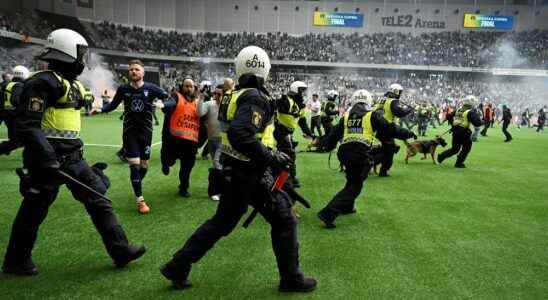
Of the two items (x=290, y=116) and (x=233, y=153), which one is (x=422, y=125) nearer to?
(x=290, y=116)

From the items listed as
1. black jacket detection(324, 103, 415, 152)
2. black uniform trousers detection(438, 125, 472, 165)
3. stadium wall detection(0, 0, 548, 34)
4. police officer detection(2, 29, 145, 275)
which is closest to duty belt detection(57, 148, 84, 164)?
police officer detection(2, 29, 145, 275)

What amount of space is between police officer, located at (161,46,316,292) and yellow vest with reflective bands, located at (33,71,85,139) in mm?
1345

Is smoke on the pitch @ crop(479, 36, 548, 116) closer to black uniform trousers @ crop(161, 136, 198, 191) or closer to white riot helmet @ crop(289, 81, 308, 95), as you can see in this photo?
white riot helmet @ crop(289, 81, 308, 95)

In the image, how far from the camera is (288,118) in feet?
24.6

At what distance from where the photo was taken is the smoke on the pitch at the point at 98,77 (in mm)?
38406

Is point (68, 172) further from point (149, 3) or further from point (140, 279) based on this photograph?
point (149, 3)

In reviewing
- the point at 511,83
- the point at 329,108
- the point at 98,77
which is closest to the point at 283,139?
the point at 329,108

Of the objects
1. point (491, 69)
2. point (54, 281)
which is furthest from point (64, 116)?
point (491, 69)

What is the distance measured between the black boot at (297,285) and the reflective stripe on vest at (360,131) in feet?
8.68

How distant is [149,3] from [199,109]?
4722 centimetres

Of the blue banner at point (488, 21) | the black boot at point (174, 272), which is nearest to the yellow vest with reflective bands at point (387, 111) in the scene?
the black boot at point (174, 272)

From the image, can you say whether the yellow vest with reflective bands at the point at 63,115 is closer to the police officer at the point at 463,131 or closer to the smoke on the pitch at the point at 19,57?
the police officer at the point at 463,131

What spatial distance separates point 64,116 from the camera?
3799 mm

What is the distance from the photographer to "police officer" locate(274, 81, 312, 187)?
7152 mm
